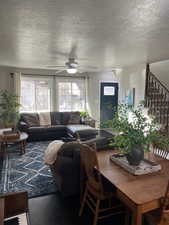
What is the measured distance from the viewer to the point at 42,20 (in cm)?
215

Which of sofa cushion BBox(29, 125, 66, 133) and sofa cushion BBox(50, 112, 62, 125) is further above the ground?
sofa cushion BBox(50, 112, 62, 125)

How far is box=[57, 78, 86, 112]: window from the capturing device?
715 cm

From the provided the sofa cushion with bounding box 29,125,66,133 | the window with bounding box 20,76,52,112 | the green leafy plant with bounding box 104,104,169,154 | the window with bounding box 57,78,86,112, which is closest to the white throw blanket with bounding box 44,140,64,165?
the green leafy plant with bounding box 104,104,169,154

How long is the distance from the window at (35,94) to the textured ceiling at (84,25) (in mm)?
3141

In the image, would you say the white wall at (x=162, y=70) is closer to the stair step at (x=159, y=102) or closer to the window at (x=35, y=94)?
the stair step at (x=159, y=102)

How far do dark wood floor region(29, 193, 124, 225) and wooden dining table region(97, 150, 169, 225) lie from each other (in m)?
0.75

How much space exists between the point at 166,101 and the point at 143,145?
403 cm

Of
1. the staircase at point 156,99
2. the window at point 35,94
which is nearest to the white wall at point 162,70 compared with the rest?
the staircase at point 156,99

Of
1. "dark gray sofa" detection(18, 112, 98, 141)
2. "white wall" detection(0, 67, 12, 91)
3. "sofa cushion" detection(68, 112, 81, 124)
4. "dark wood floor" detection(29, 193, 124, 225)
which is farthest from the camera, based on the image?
"sofa cushion" detection(68, 112, 81, 124)

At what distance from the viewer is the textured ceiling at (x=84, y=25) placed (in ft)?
5.75

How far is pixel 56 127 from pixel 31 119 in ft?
2.98

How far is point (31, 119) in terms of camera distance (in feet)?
19.9

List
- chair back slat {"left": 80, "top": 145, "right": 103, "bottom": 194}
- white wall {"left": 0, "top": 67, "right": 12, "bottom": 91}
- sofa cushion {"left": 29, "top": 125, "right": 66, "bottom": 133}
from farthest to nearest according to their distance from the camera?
1. white wall {"left": 0, "top": 67, "right": 12, "bottom": 91}
2. sofa cushion {"left": 29, "top": 125, "right": 66, "bottom": 133}
3. chair back slat {"left": 80, "top": 145, "right": 103, "bottom": 194}

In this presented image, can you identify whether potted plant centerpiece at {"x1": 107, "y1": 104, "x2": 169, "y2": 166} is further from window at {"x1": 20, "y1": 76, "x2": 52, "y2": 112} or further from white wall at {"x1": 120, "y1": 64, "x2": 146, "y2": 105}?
window at {"x1": 20, "y1": 76, "x2": 52, "y2": 112}
